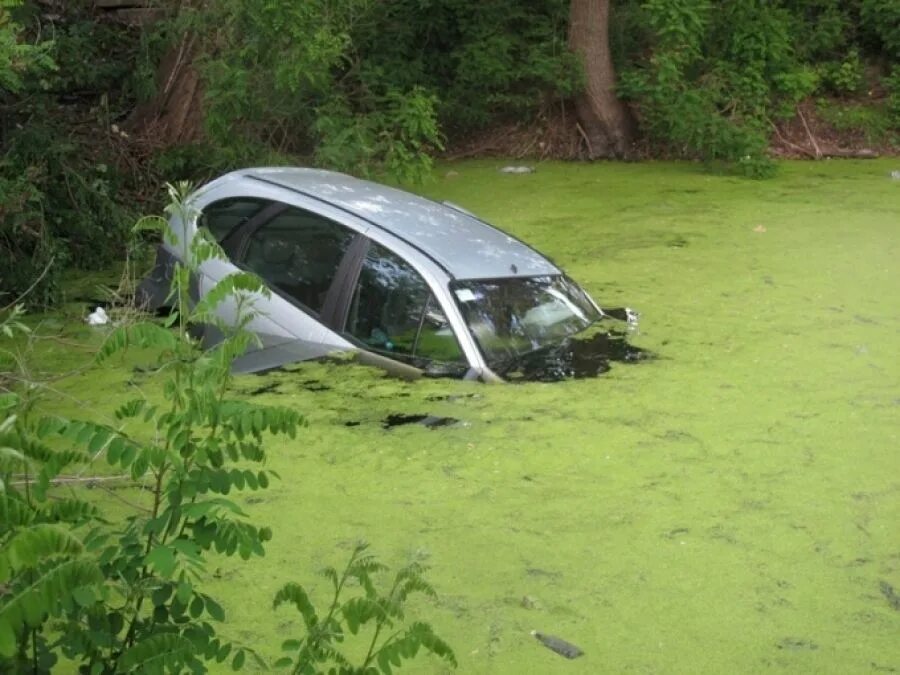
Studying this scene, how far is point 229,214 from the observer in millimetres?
6969

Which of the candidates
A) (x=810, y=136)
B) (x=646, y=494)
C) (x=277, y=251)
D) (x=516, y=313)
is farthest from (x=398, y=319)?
(x=810, y=136)

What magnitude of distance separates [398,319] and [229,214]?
1475 millimetres

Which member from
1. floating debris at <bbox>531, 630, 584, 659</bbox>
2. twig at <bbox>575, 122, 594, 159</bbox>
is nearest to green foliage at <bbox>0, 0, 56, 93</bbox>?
floating debris at <bbox>531, 630, 584, 659</bbox>

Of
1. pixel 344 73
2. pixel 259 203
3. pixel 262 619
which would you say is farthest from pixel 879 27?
pixel 262 619

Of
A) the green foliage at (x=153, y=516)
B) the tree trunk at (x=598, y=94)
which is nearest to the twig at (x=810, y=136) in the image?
the tree trunk at (x=598, y=94)

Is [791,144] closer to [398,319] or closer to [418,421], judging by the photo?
[398,319]

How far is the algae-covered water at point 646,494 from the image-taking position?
4047 mm

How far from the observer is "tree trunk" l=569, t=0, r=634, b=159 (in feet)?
46.6

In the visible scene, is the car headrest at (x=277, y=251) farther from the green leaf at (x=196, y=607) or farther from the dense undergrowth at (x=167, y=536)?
the green leaf at (x=196, y=607)

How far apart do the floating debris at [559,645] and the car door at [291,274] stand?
2581 mm

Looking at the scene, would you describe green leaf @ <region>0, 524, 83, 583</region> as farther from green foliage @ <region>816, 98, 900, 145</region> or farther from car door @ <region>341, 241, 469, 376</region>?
green foliage @ <region>816, 98, 900, 145</region>

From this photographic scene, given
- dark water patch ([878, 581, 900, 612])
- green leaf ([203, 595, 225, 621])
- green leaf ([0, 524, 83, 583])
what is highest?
green leaf ([0, 524, 83, 583])

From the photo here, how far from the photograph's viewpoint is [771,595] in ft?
14.1

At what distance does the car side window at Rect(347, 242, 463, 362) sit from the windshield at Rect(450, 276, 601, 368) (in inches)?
5.9
